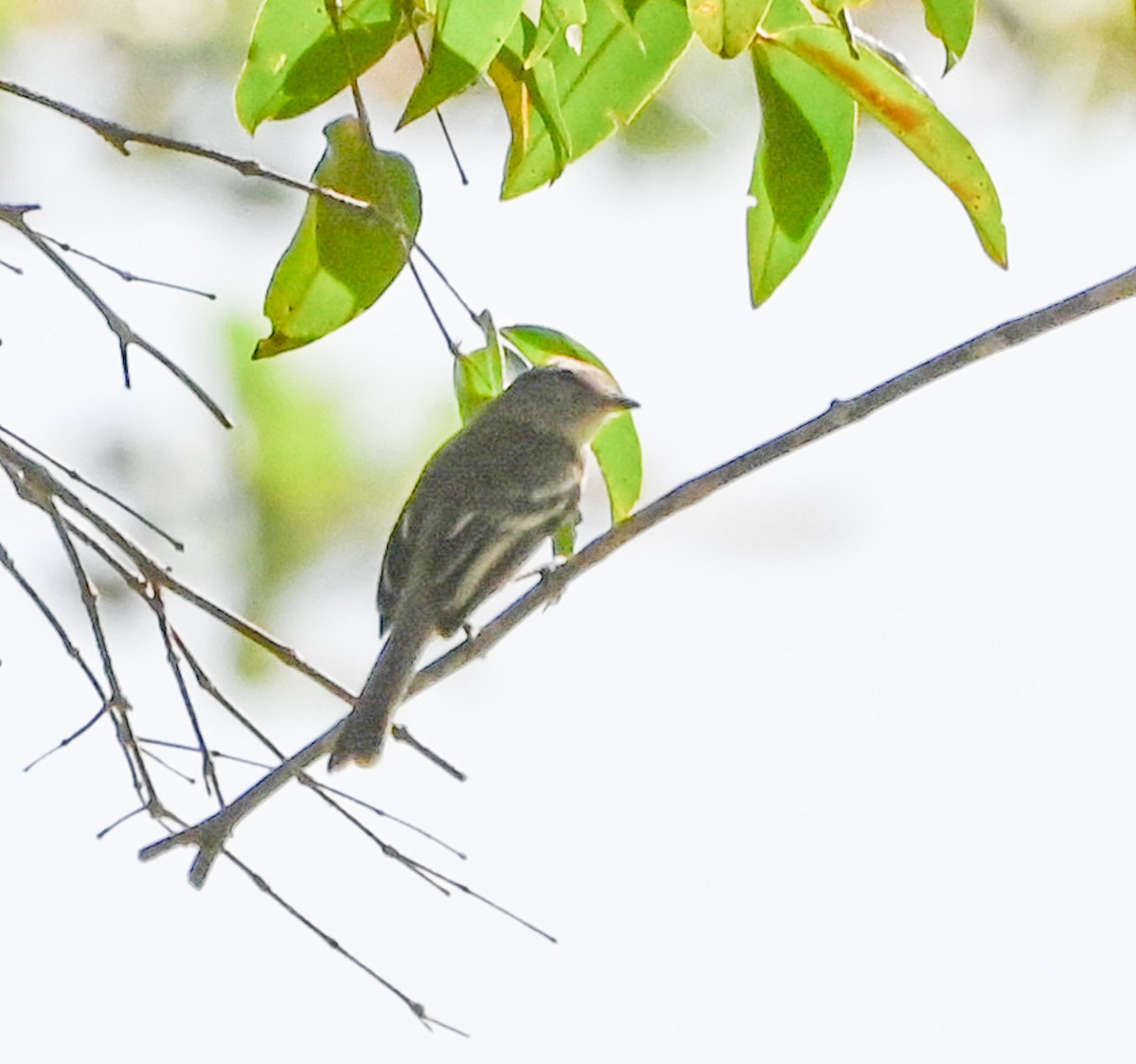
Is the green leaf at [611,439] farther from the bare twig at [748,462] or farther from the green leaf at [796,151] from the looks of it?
the green leaf at [796,151]

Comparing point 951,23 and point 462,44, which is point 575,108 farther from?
point 951,23

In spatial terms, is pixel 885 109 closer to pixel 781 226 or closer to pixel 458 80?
pixel 781 226

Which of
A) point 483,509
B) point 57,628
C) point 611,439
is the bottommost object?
point 57,628

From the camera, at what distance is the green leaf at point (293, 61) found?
99.3 inches

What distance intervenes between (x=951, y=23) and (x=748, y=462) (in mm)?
651

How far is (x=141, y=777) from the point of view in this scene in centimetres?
258

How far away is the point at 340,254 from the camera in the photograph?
2715mm

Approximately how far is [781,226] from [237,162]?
2.82ft

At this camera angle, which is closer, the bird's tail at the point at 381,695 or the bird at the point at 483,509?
the bird's tail at the point at 381,695

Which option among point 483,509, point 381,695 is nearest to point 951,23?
point 381,695

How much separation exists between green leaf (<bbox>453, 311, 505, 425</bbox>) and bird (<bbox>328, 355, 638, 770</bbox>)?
1.60ft

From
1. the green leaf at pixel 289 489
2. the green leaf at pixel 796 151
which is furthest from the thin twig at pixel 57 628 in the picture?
the green leaf at pixel 289 489

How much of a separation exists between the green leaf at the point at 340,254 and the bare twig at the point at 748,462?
512 mm

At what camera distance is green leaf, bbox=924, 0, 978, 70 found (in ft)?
7.75
